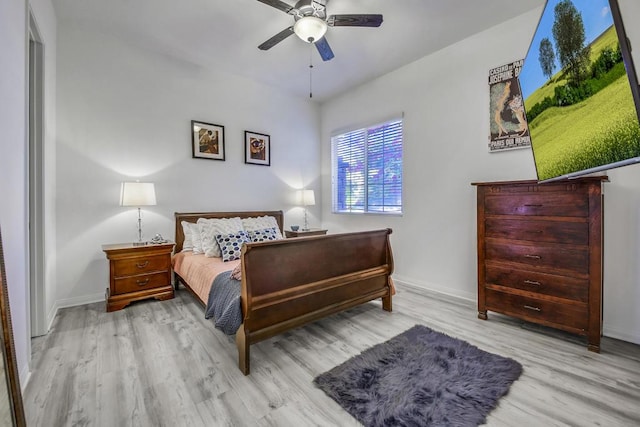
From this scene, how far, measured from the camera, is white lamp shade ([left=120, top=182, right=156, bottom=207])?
9.77ft

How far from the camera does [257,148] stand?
439cm

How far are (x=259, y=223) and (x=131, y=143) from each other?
1841 millimetres

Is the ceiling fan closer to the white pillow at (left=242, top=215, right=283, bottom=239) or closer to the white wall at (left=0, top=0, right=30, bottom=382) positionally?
the white wall at (left=0, top=0, right=30, bottom=382)

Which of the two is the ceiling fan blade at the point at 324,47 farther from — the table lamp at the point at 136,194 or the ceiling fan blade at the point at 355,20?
the table lamp at the point at 136,194

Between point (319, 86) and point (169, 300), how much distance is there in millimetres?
3738

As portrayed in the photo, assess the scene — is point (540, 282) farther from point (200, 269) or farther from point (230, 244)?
point (200, 269)

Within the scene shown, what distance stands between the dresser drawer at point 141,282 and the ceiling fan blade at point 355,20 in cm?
313

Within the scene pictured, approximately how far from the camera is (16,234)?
5.48 ft

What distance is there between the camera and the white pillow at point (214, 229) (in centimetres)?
313

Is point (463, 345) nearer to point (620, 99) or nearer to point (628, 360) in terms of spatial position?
point (628, 360)

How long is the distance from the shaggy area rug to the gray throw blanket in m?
0.68

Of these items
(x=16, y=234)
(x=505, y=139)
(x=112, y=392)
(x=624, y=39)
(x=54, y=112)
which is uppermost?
(x=54, y=112)

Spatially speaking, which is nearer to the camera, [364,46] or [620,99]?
[620,99]

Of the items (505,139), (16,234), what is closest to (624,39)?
(505,139)
